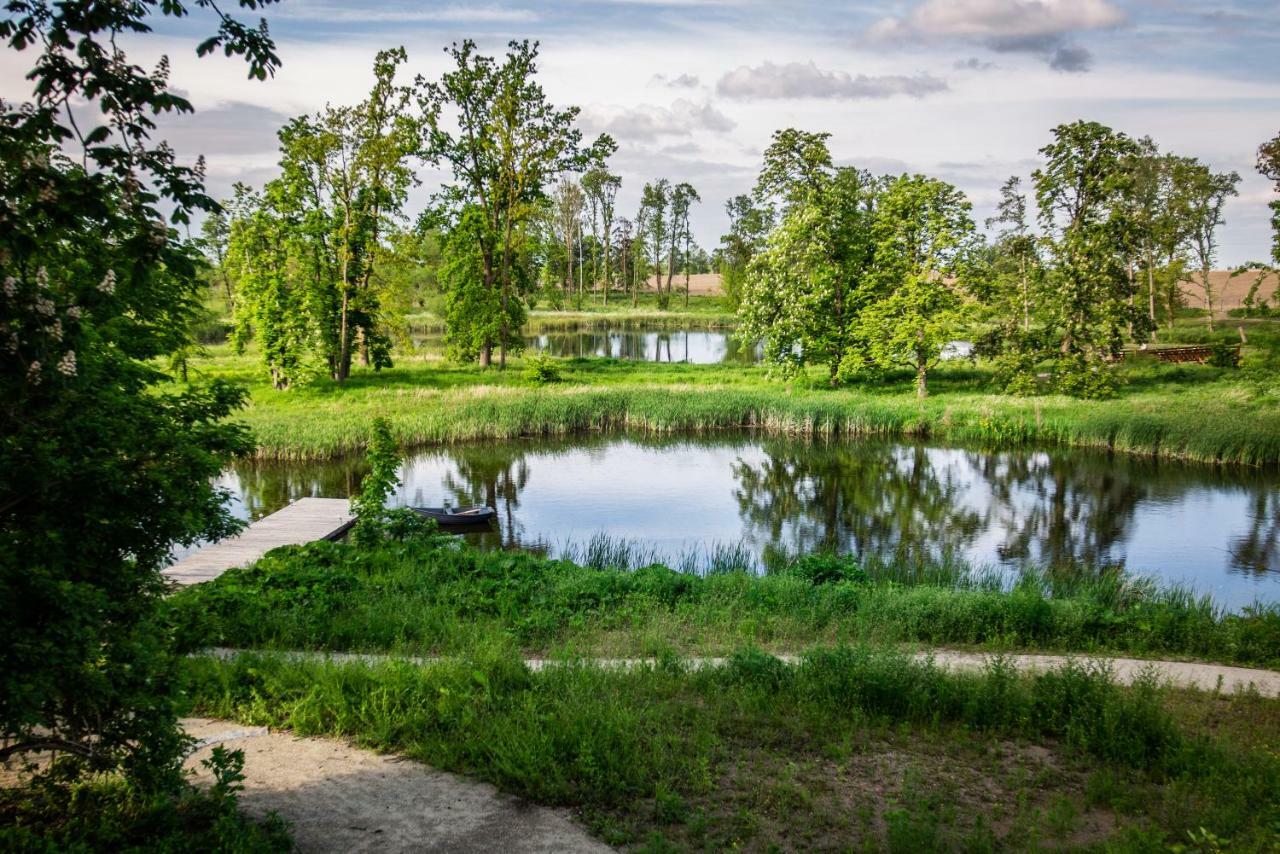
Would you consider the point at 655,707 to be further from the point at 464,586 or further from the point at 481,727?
the point at 464,586

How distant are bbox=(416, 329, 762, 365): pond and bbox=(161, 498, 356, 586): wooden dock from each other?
28.3 meters

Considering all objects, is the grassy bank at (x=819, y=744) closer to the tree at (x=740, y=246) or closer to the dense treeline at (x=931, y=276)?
the dense treeline at (x=931, y=276)

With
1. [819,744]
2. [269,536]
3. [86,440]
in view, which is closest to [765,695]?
[819,744]

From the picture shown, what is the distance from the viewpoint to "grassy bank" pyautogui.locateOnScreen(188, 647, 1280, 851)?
5.42 m

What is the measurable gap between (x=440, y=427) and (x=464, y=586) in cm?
1736

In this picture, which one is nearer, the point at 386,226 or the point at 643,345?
the point at 386,226

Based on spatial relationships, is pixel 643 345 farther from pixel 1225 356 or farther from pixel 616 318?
pixel 1225 356

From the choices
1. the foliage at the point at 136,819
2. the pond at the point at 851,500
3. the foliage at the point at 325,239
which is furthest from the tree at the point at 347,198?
the foliage at the point at 136,819

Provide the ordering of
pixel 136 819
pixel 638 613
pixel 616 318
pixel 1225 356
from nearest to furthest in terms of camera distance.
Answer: pixel 136 819
pixel 638 613
pixel 1225 356
pixel 616 318

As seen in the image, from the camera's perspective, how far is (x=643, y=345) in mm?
60688

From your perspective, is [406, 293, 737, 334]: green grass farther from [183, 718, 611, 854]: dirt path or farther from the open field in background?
[183, 718, 611, 854]: dirt path

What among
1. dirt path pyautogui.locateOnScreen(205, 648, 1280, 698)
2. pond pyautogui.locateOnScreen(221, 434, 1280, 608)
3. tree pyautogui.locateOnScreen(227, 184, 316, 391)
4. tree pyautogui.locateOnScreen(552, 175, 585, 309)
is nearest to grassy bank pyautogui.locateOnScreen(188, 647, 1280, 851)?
dirt path pyautogui.locateOnScreen(205, 648, 1280, 698)

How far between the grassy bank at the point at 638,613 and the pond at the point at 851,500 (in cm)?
326

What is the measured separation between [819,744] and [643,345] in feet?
180
